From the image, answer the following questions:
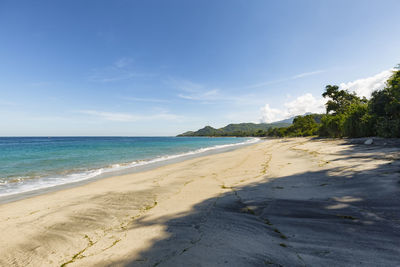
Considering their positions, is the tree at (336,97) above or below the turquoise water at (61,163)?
above

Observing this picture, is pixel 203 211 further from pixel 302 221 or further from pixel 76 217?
pixel 76 217

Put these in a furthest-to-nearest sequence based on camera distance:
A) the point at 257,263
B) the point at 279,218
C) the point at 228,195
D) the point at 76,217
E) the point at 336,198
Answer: the point at 228,195 → the point at 76,217 → the point at 336,198 → the point at 279,218 → the point at 257,263

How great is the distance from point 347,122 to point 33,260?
1539 inches

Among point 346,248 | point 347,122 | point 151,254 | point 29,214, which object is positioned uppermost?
point 347,122

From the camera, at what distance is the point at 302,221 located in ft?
12.3

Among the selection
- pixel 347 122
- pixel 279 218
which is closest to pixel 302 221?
pixel 279 218

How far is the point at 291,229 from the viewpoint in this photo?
3.47 m

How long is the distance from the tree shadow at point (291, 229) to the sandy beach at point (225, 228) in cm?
2

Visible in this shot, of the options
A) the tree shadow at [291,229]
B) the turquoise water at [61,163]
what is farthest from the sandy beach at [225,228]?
the turquoise water at [61,163]

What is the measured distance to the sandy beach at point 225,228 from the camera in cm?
268

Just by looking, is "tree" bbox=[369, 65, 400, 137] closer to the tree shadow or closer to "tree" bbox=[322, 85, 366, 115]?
the tree shadow

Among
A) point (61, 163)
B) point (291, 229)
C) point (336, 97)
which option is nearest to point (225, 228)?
point (291, 229)

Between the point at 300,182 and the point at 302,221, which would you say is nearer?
the point at 302,221

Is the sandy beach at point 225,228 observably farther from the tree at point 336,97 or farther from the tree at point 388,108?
the tree at point 336,97
